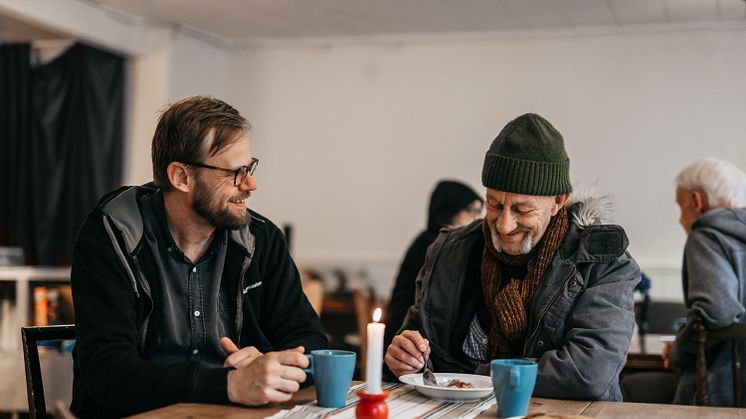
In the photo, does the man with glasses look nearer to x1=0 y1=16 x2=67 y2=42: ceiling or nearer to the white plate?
the white plate

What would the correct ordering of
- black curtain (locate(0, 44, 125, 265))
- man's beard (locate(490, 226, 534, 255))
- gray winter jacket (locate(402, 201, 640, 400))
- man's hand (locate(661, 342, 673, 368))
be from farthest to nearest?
black curtain (locate(0, 44, 125, 265))
man's hand (locate(661, 342, 673, 368))
man's beard (locate(490, 226, 534, 255))
gray winter jacket (locate(402, 201, 640, 400))

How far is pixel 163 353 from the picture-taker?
210 centimetres

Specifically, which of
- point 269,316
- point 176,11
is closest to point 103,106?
point 176,11

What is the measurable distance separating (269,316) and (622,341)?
2.85 feet

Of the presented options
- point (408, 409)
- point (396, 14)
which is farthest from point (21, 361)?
point (396, 14)

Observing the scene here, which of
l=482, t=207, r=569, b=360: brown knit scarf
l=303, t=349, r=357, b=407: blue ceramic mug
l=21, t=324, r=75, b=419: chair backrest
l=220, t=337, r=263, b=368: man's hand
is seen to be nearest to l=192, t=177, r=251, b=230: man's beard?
l=220, t=337, r=263, b=368: man's hand

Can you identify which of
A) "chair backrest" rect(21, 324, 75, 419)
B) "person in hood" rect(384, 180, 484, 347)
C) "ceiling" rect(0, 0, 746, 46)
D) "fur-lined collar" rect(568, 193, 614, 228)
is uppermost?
"ceiling" rect(0, 0, 746, 46)

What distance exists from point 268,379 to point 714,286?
2004 millimetres

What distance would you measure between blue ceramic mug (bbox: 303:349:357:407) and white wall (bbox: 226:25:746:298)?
4642 millimetres

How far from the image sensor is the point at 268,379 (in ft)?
5.61

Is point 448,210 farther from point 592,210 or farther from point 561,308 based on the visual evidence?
point 561,308

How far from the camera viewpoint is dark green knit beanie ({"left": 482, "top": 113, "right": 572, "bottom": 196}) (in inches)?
86.5

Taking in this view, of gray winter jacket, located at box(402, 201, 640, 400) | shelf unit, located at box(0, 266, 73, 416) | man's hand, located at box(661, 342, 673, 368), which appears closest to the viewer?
gray winter jacket, located at box(402, 201, 640, 400)

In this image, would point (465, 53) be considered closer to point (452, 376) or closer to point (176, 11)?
point (176, 11)
